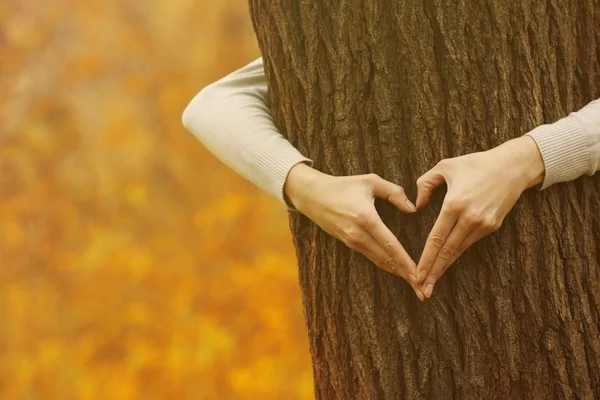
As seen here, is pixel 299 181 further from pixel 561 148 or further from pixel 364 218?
pixel 561 148

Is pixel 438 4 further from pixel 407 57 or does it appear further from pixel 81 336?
pixel 81 336

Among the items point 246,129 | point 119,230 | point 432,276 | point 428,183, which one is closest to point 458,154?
point 428,183

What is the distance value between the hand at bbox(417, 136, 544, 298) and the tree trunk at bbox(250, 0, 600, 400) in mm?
30

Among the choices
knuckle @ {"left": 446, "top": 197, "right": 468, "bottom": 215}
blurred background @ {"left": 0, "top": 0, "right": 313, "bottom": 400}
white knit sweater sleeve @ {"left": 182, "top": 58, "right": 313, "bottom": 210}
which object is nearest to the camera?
knuckle @ {"left": 446, "top": 197, "right": 468, "bottom": 215}

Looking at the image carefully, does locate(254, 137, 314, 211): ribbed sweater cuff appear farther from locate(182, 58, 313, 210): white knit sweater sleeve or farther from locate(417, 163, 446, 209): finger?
locate(417, 163, 446, 209): finger

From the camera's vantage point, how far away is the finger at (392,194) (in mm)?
928

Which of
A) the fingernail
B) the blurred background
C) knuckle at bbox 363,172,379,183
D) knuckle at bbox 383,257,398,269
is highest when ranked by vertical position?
knuckle at bbox 363,172,379,183

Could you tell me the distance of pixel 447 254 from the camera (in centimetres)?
92

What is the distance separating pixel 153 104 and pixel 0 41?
0.75 meters

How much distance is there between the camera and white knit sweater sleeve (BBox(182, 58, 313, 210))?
996 millimetres

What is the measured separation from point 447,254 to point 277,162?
10.7 inches

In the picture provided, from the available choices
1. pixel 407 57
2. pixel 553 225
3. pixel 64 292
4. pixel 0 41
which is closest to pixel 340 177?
pixel 407 57

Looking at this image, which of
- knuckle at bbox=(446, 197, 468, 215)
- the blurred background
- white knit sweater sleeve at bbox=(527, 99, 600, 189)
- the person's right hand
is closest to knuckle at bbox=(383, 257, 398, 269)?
the person's right hand

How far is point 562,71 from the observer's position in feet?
3.21
